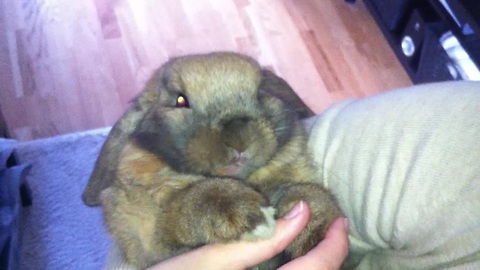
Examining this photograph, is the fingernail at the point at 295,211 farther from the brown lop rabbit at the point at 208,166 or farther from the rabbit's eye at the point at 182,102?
the rabbit's eye at the point at 182,102

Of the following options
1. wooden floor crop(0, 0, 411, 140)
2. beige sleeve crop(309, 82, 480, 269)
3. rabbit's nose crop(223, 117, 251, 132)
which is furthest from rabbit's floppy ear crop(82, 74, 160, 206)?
wooden floor crop(0, 0, 411, 140)

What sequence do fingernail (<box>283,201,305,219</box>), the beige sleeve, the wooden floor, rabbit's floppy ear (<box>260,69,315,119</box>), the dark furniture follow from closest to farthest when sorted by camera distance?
1. the beige sleeve
2. fingernail (<box>283,201,305,219</box>)
3. rabbit's floppy ear (<box>260,69,315,119</box>)
4. the dark furniture
5. the wooden floor

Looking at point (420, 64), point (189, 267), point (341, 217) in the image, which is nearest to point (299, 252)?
point (341, 217)

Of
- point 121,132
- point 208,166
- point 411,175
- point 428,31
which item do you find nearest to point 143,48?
point 428,31

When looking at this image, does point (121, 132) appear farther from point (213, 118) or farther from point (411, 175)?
point (411, 175)

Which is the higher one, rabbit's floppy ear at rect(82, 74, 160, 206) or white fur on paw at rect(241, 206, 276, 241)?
rabbit's floppy ear at rect(82, 74, 160, 206)

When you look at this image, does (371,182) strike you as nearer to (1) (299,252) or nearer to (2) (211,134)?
(1) (299,252)

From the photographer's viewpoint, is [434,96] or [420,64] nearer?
[434,96]

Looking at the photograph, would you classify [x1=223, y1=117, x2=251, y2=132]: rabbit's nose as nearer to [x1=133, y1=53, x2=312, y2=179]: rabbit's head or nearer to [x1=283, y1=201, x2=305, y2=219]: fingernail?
[x1=133, y1=53, x2=312, y2=179]: rabbit's head
